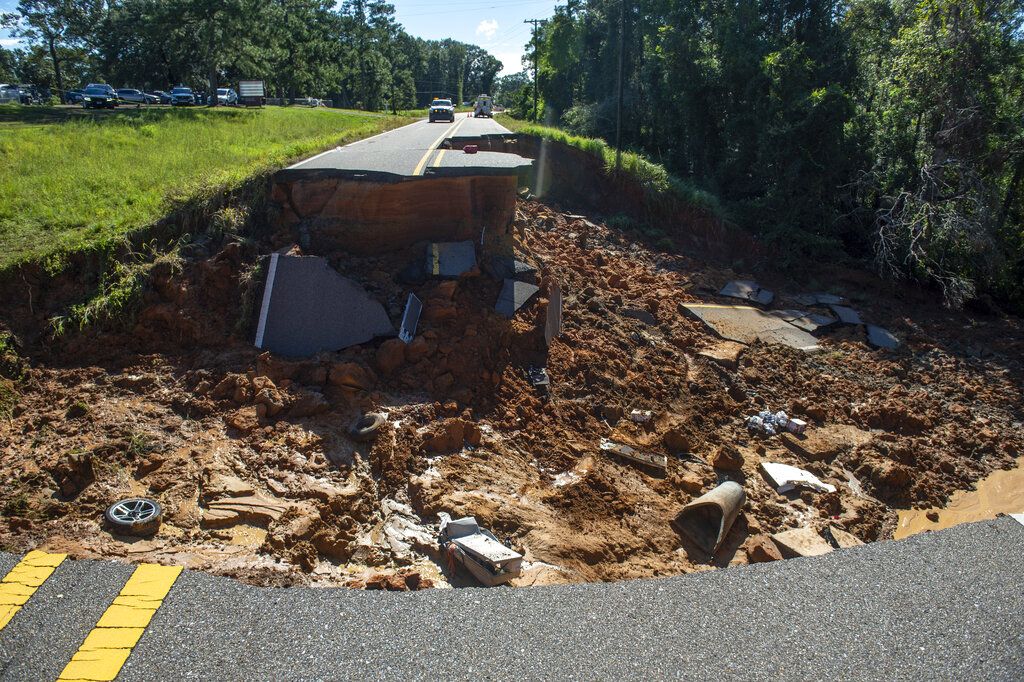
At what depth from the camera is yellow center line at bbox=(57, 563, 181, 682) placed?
12.4 ft

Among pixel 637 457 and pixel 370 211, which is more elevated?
pixel 370 211

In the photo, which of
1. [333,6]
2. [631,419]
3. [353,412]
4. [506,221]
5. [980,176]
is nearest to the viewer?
[353,412]

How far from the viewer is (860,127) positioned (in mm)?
17656

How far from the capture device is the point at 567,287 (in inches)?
467

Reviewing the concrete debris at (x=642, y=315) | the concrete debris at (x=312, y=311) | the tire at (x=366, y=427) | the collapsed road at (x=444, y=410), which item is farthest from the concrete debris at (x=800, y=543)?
the concrete debris at (x=642, y=315)

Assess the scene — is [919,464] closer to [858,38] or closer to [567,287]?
[567,287]

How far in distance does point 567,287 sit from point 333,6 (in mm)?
54934

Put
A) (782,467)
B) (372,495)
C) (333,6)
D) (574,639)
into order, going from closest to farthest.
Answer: (574,639), (372,495), (782,467), (333,6)

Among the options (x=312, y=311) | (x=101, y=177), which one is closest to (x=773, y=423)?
(x=312, y=311)

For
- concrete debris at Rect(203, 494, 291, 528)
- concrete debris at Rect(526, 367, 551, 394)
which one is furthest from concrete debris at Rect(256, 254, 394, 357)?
concrete debris at Rect(203, 494, 291, 528)

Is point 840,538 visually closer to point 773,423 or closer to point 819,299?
point 773,423

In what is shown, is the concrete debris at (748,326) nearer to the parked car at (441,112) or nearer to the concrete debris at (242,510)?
the concrete debris at (242,510)

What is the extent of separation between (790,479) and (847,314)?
705cm

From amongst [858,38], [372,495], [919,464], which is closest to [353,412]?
[372,495]
